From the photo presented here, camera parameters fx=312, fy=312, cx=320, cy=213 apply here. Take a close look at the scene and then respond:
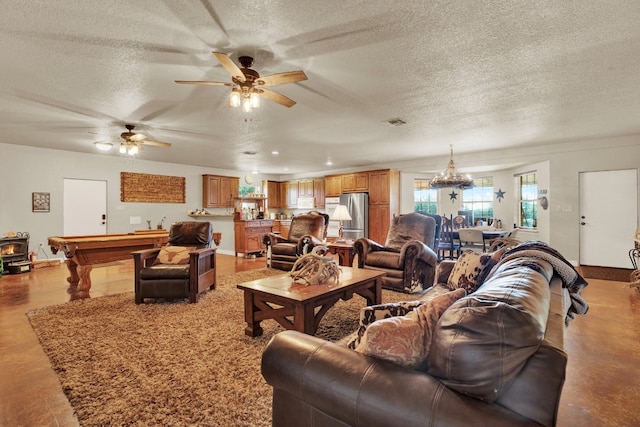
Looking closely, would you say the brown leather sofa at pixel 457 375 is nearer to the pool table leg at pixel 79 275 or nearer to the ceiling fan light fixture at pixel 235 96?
the ceiling fan light fixture at pixel 235 96

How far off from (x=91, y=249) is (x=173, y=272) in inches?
55.4

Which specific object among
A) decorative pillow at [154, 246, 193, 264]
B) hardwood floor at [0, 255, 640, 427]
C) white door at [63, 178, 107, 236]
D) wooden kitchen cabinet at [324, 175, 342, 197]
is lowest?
hardwood floor at [0, 255, 640, 427]

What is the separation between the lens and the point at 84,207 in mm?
6738

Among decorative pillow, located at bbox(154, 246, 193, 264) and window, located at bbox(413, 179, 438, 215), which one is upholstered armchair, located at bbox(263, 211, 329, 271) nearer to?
decorative pillow, located at bbox(154, 246, 193, 264)

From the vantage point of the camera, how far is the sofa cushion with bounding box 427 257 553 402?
2.68ft

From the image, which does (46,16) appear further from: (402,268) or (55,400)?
(402,268)

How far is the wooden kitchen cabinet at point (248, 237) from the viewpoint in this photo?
287 inches

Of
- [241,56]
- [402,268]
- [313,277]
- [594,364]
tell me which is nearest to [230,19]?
[241,56]

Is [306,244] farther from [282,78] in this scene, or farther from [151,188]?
[151,188]

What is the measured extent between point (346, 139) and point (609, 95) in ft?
11.1

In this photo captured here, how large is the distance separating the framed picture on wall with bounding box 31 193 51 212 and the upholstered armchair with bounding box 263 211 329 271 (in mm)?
4523

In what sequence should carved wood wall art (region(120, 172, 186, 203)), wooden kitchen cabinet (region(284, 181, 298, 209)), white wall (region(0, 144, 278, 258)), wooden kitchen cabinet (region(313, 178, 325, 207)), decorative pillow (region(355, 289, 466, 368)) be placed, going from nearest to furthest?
1. decorative pillow (region(355, 289, 466, 368))
2. white wall (region(0, 144, 278, 258))
3. carved wood wall art (region(120, 172, 186, 203))
4. wooden kitchen cabinet (region(313, 178, 325, 207))
5. wooden kitchen cabinet (region(284, 181, 298, 209))

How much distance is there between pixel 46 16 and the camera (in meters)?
2.02

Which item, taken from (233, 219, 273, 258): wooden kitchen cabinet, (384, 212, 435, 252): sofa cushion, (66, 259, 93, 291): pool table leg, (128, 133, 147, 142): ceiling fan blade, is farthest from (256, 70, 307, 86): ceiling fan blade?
(233, 219, 273, 258): wooden kitchen cabinet
